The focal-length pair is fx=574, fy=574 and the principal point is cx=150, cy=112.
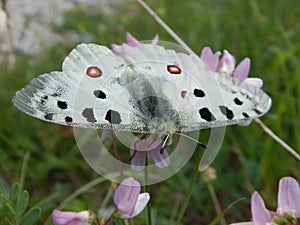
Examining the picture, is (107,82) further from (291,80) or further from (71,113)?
(291,80)

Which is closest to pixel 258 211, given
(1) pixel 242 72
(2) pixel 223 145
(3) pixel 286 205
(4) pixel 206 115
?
(3) pixel 286 205

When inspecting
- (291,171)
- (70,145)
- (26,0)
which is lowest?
(291,171)

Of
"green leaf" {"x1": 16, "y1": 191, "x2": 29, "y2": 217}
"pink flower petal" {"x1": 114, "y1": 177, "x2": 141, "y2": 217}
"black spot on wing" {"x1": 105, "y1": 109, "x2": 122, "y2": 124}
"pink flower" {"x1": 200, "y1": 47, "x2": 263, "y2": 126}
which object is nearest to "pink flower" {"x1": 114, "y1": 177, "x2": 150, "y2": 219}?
"pink flower petal" {"x1": 114, "y1": 177, "x2": 141, "y2": 217}

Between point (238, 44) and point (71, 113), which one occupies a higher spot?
point (71, 113)

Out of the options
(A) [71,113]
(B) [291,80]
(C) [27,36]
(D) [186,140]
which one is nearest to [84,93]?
(A) [71,113]

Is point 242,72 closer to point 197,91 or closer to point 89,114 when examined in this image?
point 197,91

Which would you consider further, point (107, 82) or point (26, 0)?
point (26, 0)
